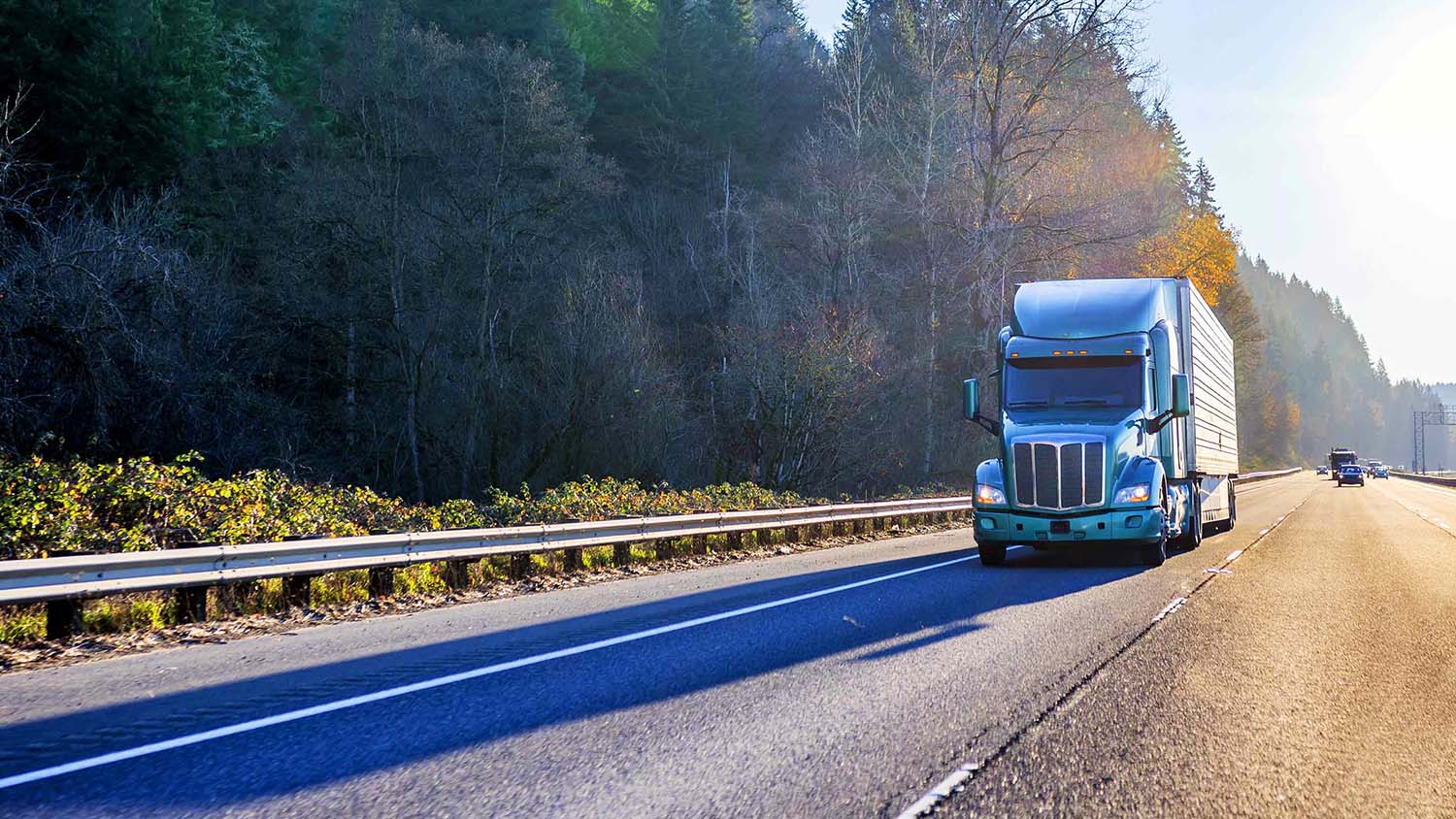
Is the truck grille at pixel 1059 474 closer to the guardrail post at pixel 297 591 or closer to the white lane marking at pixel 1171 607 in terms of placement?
the white lane marking at pixel 1171 607

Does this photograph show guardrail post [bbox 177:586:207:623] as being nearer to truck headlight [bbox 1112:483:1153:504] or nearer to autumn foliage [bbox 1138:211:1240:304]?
truck headlight [bbox 1112:483:1153:504]

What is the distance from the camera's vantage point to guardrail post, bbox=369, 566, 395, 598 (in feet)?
39.5

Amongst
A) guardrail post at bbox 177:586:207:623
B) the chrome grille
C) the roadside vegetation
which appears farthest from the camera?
the chrome grille

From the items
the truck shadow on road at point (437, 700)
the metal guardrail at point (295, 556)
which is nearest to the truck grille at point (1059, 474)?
the truck shadow on road at point (437, 700)

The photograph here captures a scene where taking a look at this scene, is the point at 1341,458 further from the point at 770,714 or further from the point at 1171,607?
the point at 770,714

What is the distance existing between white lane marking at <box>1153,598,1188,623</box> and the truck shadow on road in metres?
1.32

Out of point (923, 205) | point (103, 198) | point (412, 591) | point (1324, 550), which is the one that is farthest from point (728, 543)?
point (923, 205)

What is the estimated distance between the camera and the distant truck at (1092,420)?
15.8 m

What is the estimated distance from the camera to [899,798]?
4.73 meters

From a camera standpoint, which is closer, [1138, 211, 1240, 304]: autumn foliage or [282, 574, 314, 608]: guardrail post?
[282, 574, 314, 608]: guardrail post

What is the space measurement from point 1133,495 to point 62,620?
41.2ft

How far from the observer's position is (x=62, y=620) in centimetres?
900

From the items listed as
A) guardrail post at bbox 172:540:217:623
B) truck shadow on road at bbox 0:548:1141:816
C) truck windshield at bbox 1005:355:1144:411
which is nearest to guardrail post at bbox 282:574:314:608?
guardrail post at bbox 172:540:217:623

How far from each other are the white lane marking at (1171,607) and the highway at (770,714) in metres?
0.07
